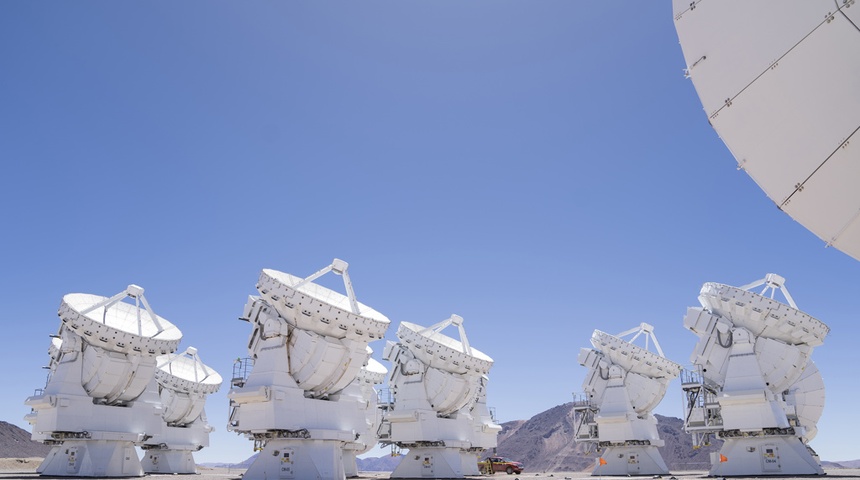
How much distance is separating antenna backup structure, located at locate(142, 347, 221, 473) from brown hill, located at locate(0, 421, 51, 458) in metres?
69.8

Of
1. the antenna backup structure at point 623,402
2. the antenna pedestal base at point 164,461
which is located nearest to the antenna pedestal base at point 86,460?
the antenna pedestal base at point 164,461

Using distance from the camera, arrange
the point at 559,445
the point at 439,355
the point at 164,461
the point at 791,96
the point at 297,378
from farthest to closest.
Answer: the point at 559,445 → the point at 164,461 → the point at 439,355 → the point at 297,378 → the point at 791,96

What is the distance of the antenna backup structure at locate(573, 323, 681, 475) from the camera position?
44219mm

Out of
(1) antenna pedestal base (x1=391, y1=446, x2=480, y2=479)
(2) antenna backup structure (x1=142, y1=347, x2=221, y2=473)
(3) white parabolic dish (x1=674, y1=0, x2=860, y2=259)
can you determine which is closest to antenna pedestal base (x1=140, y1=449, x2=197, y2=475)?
(2) antenna backup structure (x1=142, y1=347, x2=221, y2=473)

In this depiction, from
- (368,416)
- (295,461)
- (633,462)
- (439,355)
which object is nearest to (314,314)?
(295,461)

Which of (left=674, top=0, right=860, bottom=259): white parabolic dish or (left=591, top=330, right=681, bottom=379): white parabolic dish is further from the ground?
(left=591, top=330, right=681, bottom=379): white parabolic dish

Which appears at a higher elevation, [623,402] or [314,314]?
[314,314]

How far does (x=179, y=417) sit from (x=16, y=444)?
255 feet

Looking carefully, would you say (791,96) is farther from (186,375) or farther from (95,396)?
(186,375)

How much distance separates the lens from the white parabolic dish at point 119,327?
33781mm

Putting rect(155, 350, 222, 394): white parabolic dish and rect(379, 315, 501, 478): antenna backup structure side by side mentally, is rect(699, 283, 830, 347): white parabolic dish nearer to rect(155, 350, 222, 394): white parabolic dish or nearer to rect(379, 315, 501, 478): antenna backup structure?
rect(379, 315, 501, 478): antenna backup structure

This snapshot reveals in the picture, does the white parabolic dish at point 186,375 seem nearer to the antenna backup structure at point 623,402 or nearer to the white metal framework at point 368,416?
the white metal framework at point 368,416

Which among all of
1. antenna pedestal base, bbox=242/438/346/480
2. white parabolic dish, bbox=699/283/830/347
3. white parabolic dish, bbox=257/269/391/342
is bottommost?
antenna pedestal base, bbox=242/438/346/480

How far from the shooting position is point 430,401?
38.6 metres
